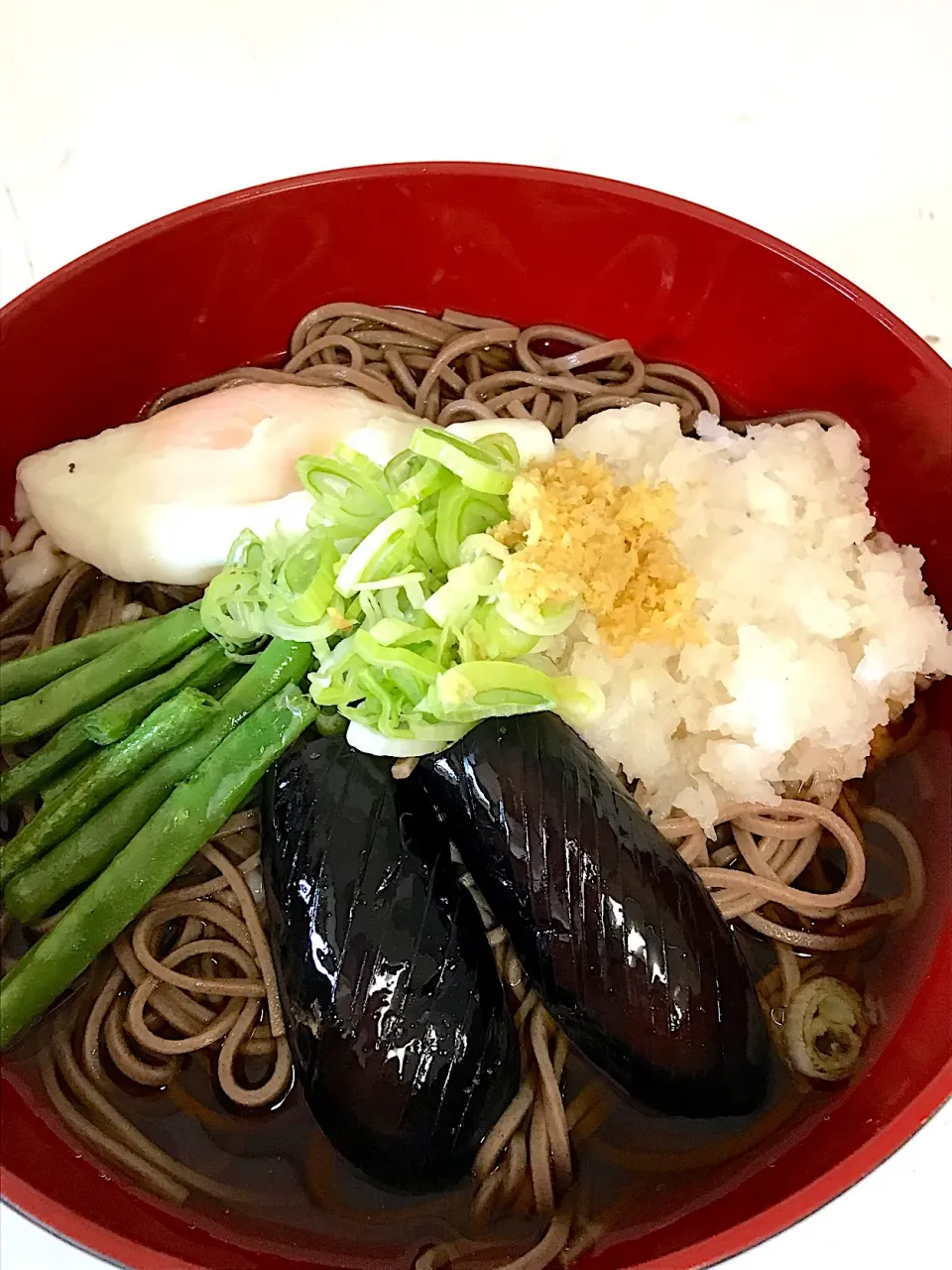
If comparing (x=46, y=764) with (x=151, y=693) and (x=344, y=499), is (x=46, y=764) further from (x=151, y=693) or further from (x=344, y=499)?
(x=344, y=499)

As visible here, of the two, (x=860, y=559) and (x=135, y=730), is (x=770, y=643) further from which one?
(x=135, y=730)

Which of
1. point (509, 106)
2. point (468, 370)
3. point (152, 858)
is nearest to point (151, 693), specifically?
point (152, 858)

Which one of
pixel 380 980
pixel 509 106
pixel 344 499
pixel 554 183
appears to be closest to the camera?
pixel 380 980

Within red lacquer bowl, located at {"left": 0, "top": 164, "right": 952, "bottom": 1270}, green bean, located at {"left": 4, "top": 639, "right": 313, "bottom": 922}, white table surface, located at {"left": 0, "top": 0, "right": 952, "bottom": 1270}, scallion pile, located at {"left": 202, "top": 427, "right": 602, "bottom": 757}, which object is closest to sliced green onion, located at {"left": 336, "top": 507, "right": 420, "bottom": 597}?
scallion pile, located at {"left": 202, "top": 427, "right": 602, "bottom": 757}

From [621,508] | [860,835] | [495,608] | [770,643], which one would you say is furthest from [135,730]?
[860,835]

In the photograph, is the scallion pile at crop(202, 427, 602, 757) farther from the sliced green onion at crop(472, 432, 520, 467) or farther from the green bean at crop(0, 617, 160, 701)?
the green bean at crop(0, 617, 160, 701)

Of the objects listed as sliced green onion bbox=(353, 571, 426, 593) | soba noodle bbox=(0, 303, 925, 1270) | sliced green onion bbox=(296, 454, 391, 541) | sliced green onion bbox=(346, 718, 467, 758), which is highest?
sliced green onion bbox=(296, 454, 391, 541)
